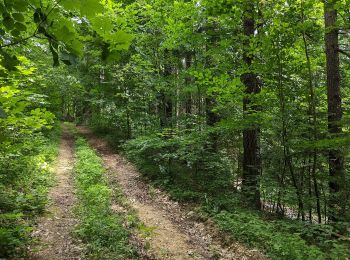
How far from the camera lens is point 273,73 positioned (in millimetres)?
7289

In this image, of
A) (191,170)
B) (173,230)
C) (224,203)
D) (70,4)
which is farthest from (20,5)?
(191,170)

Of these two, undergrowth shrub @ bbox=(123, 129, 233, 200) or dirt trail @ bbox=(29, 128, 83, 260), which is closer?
dirt trail @ bbox=(29, 128, 83, 260)

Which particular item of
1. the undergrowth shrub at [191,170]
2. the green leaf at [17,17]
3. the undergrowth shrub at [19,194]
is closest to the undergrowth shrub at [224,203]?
the undergrowth shrub at [191,170]

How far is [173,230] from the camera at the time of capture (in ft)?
24.4

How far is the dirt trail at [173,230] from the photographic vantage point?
612 cm

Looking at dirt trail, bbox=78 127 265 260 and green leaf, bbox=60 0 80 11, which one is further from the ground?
green leaf, bbox=60 0 80 11

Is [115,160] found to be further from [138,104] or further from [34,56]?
[34,56]

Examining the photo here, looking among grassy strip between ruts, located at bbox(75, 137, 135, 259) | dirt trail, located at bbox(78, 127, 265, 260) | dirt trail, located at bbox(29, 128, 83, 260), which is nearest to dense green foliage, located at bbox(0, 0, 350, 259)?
grassy strip between ruts, located at bbox(75, 137, 135, 259)

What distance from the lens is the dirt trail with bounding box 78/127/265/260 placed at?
6121 mm

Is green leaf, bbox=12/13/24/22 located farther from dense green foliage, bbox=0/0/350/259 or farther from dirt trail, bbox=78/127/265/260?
dirt trail, bbox=78/127/265/260

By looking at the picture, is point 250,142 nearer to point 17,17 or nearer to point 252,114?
point 252,114

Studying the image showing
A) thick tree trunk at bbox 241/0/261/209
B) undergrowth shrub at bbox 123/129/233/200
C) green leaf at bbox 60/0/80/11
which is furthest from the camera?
undergrowth shrub at bbox 123/129/233/200

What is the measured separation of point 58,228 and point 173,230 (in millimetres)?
2646

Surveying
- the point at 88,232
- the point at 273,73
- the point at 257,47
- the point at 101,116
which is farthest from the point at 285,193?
the point at 101,116
